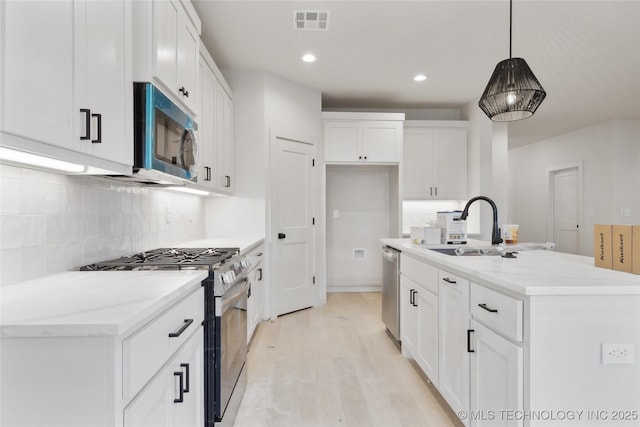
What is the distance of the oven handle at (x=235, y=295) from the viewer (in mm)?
1823

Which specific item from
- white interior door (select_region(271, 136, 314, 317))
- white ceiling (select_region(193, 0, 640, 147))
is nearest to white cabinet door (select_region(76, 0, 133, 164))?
white ceiling (select_region(193, 0, 640, 147))

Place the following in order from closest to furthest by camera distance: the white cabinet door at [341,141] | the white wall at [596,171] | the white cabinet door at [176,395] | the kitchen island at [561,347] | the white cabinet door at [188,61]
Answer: the white cabinet door at [176,395] < the kitchen island at [561,347] < the white cabinet door at [188,61] < the white cabinet door at [341,141] < the white wall at [596,171]

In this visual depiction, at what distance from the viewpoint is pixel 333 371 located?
9.03 feet

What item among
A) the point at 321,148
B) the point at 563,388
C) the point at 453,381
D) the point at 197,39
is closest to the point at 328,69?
the point at 321,148

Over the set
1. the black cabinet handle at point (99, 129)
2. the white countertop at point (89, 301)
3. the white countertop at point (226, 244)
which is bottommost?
the white countertop at point (89, 301)

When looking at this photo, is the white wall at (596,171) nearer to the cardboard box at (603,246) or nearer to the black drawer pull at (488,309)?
the cardboard box at (603,246)

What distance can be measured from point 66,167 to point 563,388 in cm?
199

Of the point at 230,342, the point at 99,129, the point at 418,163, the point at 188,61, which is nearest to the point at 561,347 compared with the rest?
the point at 230,342

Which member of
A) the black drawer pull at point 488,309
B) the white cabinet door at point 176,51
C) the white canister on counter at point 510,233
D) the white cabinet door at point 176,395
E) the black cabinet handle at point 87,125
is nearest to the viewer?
the white cabinet door at point 176,395

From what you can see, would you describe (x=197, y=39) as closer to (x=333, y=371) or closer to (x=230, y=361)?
(x=230, y=361)

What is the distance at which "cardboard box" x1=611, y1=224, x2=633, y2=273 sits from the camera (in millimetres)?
1583

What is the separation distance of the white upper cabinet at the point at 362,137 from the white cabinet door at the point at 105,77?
11.4ft

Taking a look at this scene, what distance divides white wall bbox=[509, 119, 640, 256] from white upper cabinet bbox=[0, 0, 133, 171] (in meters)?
7.29

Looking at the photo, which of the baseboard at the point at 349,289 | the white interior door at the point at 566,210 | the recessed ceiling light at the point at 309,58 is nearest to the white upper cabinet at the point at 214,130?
the recessed ceiling light at the point at 309,58
